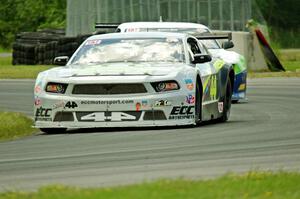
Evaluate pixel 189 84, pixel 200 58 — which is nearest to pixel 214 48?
pixel 200 58

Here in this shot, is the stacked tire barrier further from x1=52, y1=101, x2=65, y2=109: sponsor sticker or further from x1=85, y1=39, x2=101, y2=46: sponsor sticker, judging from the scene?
x1=52, y1=101, x2=65, y2=109: sponsor sticker

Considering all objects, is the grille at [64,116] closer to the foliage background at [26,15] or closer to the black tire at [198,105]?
the black tire at [198,105]

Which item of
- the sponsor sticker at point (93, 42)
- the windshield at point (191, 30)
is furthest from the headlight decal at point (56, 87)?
the windshield at point (191, 30)

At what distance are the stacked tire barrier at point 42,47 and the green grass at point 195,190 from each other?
28793 mm

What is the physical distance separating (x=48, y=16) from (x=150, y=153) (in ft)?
228

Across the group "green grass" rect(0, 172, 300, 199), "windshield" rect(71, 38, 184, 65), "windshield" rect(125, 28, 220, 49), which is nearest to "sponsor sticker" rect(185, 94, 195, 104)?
"windshield" rect(71, 38, 184, 65)

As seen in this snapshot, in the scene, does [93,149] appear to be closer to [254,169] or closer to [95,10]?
[254,169]

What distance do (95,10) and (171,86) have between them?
30.2 metres

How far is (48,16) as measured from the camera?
8100 centimetres

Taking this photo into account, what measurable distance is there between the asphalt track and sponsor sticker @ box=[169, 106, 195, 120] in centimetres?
16

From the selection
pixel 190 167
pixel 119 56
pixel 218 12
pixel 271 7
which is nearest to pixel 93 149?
pixel 190 167

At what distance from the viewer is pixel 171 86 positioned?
15.1 m

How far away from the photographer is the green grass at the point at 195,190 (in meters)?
8.53

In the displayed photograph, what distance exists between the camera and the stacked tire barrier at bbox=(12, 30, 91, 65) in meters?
38.6
